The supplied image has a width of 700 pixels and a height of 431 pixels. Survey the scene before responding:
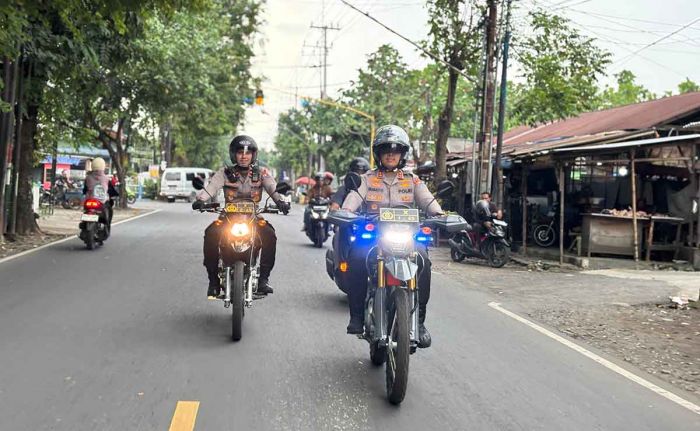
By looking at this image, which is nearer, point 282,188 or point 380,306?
point 380,306

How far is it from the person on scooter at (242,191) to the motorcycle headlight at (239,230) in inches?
13.5

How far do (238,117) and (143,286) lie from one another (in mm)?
34730

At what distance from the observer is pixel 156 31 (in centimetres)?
2205

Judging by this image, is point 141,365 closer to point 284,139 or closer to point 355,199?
point 355,199

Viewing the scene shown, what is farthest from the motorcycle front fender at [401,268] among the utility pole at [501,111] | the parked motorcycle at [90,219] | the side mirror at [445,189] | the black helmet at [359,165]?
the utility pole at [501,111]

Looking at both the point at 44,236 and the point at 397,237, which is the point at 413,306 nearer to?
the point at 397,237

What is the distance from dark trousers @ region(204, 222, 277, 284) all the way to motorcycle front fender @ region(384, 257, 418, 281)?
7.49ft

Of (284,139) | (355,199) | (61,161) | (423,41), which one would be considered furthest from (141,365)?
(284,139)

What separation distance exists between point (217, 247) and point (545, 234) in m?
13.6

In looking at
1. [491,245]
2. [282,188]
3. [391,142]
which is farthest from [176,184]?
[391,142]

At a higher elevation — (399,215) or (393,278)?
(399,215)

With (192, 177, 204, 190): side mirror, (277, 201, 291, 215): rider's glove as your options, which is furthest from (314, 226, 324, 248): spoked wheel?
(192, 177, 204, 190): side mirror

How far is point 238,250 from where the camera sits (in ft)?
22.4

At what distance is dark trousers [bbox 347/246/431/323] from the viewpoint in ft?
18.5
